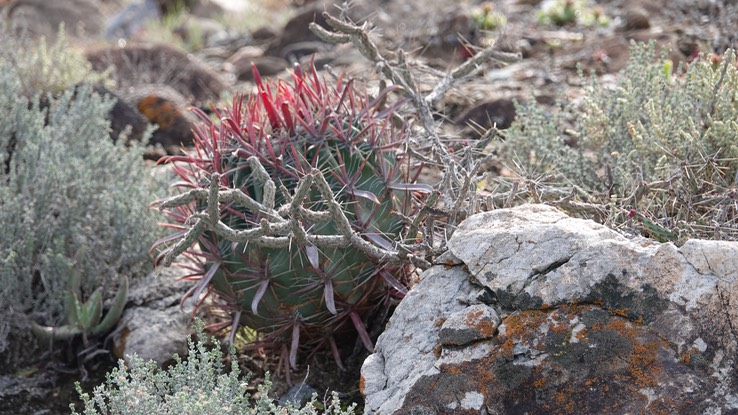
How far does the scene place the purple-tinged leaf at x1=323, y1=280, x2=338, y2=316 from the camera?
342 centimetres

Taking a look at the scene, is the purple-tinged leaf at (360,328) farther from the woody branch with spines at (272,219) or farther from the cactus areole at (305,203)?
the woody branch with spines at (272,219)

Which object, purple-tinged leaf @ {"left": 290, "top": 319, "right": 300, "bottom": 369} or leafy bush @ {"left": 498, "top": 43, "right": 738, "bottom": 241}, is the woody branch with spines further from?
leafy bush @ {"left": 498, "top": 43, "right": 738, "bottom": 241}

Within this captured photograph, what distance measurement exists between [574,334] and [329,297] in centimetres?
104

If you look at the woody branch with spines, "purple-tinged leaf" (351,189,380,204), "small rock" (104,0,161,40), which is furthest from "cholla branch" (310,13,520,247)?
"small rock" (104,0,161,40)

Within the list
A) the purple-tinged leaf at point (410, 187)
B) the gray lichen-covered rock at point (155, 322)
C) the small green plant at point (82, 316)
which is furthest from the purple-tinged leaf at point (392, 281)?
the small green plant at point (82, 316)

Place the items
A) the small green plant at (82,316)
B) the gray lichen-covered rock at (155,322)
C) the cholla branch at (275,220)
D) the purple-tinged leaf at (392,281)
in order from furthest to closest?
the small green plant at (82,316), the gray lichen-covered rock at (155,322), the purple-tinged leaf at (392,281), the cholla branch at (275,220)

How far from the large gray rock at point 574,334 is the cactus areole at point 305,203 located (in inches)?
21.4

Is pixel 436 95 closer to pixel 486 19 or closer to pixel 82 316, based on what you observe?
pixel 82 316

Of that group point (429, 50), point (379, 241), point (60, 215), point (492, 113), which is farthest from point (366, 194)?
point (429, 50)

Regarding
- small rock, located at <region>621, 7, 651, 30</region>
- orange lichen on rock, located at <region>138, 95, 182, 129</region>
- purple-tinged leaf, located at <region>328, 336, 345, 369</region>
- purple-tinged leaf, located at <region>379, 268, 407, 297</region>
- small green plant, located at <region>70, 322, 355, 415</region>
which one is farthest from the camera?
small rock, located at <region>621, 7, 651, 30</region>

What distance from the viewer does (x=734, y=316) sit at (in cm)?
267

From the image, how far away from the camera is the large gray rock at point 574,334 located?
104 inches

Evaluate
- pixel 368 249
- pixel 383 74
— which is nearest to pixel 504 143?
pixel 383 74

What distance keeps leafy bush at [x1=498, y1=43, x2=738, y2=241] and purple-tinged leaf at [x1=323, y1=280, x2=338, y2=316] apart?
2.86ft
